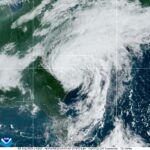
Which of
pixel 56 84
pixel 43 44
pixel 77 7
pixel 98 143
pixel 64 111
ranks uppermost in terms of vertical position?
pixel 77 7

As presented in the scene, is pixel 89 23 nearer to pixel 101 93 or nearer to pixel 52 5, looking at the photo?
pixel 52 5

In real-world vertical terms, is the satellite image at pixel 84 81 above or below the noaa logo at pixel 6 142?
above

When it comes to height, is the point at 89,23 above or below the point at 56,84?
above

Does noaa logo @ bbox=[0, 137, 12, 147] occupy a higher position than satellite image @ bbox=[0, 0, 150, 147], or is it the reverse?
satellite image @ bbox=[0, 0, 150, 147]

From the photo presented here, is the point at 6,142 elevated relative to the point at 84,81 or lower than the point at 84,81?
lower

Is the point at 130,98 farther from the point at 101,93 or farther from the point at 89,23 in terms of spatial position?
the point at 89,23

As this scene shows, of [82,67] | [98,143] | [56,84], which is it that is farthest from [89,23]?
[98,143]
